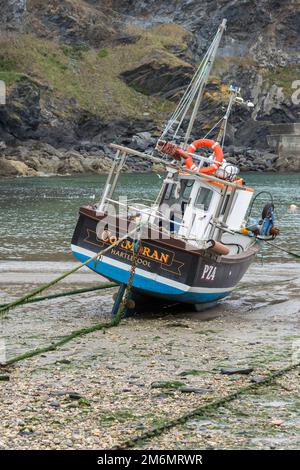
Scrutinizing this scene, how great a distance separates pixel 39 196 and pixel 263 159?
51015 mm

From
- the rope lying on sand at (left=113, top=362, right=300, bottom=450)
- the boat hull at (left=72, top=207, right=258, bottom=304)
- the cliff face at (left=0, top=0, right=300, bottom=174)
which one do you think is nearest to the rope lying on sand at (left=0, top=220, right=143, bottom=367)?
the boat hull at (left=72, top=207, right=258, bottom=304)

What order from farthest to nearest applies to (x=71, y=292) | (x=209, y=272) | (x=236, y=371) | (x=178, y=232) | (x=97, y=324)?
(x=71, y=292) < (x=178, y=232) < (x=209, y=272) < (x=97, y=324) < (x=236, y=371)

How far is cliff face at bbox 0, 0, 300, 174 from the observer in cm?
10512

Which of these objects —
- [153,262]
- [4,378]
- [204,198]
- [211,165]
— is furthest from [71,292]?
[4,378]

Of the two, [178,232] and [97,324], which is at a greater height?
[178,232]

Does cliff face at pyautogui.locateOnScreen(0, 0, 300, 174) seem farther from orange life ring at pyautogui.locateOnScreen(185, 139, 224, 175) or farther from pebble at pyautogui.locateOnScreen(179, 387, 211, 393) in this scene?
pebble at pyautogui.locateOnScreen(179, 387, 211, 393)

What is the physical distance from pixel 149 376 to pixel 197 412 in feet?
6.96

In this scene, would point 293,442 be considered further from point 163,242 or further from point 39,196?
point 39,196

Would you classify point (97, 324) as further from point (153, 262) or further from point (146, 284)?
point (153, 262)

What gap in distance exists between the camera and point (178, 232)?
20547mm

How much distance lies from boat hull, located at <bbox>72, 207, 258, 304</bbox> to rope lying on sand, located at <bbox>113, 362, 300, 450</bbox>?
5039mm

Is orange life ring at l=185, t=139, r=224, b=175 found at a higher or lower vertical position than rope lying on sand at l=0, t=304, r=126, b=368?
higher

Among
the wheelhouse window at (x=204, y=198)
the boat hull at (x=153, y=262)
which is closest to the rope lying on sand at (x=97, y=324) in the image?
the boat hull at (x=153, y=262)

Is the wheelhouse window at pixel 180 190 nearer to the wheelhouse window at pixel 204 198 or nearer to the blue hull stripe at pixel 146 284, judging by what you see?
the wheelhouse window at pixel 204 198
